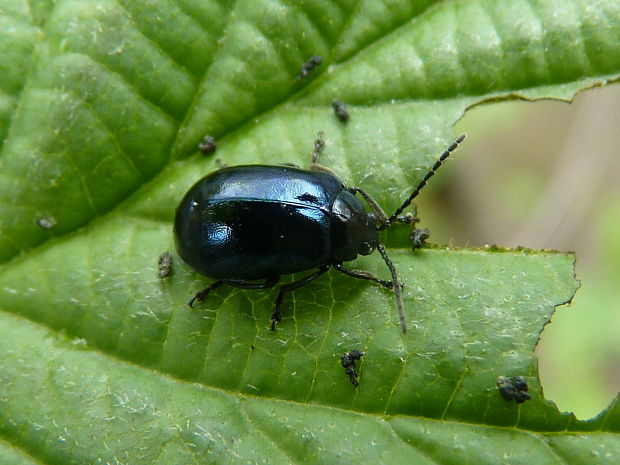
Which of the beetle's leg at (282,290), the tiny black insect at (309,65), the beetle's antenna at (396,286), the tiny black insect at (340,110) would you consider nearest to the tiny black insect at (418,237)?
the beetle's antenna at (396,286)

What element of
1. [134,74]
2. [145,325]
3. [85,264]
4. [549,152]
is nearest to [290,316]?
[145,325]

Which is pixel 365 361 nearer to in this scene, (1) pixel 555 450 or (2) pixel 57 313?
(1) pixel 555 450

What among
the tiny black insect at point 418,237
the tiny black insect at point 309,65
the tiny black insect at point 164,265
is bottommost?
the tiny black insect at point 164,265

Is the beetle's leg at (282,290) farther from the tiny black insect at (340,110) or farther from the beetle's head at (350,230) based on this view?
the tiny black insect at (340,110)

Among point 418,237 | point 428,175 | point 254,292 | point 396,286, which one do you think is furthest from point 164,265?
point 428,175

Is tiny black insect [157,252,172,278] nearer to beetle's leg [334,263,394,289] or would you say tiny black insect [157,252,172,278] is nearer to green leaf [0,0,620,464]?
green leaf [0,0,620,464]

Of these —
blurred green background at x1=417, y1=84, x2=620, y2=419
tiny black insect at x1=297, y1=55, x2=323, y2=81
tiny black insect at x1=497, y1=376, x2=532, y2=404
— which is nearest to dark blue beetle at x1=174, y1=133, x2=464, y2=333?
tiny black insect at x1=297, y1=55, x2=323, y2=81
